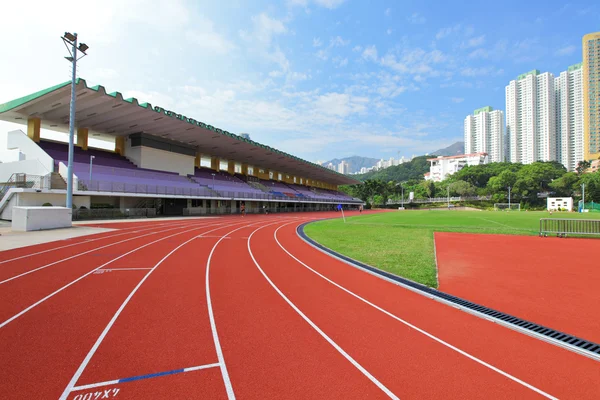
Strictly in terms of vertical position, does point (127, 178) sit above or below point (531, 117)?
below

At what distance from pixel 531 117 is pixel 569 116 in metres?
14.6

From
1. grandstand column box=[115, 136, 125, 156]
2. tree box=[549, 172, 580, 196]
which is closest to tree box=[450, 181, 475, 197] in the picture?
tree box=[549, 172, 580, 196]

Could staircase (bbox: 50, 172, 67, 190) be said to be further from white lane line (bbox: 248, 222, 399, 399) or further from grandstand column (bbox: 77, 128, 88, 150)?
white lane line (bbox: 248, 222, 399, 399)

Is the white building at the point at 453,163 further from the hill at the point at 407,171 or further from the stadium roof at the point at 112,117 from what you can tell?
the stadium roof at the point at 112,117

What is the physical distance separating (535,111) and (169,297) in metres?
182

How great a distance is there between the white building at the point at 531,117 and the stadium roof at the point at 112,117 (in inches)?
5995

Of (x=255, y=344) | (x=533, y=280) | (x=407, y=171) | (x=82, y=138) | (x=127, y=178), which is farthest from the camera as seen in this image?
(x=407, y=171)

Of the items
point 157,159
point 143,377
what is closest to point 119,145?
point 157,159

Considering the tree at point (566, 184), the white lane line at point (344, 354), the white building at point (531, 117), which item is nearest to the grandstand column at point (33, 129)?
the white lane line at point (344, 354)

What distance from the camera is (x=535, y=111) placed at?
138 m

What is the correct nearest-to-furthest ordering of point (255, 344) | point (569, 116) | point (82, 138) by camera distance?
point (255, 344)
point (82, 138)
point (569, 116)

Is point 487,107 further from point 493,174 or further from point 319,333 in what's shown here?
point 319,333

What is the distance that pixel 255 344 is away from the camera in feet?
12.8

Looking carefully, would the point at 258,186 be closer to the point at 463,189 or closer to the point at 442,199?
the point at 463,189
